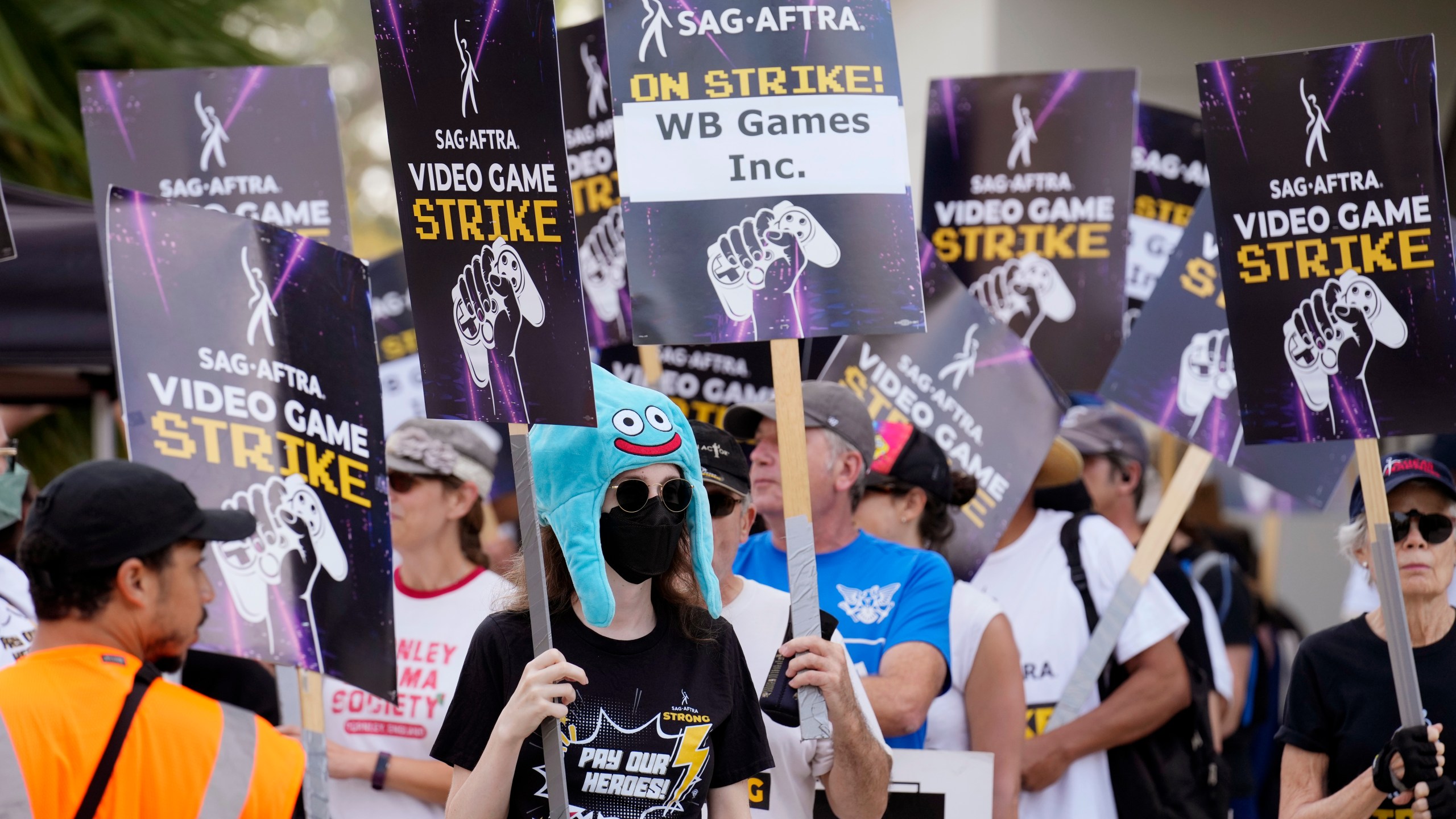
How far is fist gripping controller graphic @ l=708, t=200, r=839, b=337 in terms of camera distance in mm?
3156

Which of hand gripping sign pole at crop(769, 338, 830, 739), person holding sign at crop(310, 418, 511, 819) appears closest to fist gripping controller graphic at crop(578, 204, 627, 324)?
person holding sign at crop(310, 418, 511, 819)

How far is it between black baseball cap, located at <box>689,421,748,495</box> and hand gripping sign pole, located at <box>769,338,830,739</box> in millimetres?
347

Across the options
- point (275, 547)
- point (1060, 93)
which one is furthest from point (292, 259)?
point (1060, 93)

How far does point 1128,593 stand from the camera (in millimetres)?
4531

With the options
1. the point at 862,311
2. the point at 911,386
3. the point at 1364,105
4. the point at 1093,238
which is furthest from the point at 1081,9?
the point at 862,311

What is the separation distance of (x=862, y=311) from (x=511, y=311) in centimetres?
76

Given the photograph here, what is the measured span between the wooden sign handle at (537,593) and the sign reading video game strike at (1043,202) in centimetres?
301

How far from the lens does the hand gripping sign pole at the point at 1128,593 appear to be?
4473 mm

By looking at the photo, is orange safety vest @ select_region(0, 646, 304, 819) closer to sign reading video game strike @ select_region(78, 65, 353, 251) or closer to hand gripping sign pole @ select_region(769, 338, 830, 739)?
hand gripping sign pole @ select_region(769, 338, 830, 739)

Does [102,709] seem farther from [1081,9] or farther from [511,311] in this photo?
[1081,9]

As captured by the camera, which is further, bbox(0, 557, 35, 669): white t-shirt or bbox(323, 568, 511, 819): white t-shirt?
bbox(323, 568, 511, 819): white t-shirt

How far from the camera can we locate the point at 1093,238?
5.41m

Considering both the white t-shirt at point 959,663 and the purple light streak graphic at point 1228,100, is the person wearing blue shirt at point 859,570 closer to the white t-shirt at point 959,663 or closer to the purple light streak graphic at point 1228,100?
the white t-shirt at point 959,663

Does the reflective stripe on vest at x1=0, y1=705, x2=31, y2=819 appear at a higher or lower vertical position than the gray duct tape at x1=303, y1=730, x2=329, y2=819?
higher
